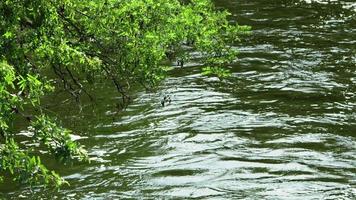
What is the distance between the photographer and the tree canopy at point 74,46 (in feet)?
20.0

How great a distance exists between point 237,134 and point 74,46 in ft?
17.5

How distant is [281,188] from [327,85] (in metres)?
5.49

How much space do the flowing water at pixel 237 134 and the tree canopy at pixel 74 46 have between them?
1564mm

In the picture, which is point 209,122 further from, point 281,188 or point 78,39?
point 78,39

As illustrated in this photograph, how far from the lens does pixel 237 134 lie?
1212cm

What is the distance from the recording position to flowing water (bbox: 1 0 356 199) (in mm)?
10070

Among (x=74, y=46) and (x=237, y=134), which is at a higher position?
(x=74, y=46)

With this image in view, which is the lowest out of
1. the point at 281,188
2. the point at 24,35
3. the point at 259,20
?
the point at 281,188

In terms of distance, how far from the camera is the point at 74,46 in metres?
7.53

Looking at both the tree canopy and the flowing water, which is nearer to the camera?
the tree canopy

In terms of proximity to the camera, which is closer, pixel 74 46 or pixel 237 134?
pixel 74 46

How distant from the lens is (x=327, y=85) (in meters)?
14.7

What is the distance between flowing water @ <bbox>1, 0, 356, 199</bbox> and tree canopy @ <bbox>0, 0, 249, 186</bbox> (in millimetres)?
1564

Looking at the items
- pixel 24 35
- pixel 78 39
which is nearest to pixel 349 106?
pixel 78 39
